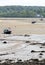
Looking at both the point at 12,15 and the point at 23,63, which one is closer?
the point at 23,63

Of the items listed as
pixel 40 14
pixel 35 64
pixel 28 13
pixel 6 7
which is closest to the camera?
pixel 35 64

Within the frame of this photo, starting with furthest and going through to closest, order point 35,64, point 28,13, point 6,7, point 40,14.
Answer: point 6,7 < point 40,14 < point 28,13 < point 35,64

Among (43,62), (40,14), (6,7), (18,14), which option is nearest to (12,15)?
(18,14)

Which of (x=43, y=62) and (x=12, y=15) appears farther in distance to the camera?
(x=12, y=15)

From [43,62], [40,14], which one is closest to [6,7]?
[40,14]

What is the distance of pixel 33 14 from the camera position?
393 ft

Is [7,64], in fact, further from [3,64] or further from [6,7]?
[6,7]

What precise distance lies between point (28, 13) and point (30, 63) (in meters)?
104

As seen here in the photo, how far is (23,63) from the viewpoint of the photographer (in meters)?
12.9

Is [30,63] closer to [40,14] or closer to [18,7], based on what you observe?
[40,14]

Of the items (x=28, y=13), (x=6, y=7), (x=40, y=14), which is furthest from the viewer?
(x=6, y=7)

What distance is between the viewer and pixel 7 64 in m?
12.7

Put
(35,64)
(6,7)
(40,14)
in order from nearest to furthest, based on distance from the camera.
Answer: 1. (35,64)
2. (40,14)
3. (6,7)

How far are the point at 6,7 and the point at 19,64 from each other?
147 metres
